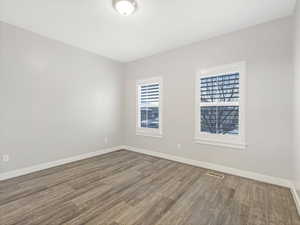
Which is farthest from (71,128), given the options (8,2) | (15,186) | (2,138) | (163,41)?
(163,41)

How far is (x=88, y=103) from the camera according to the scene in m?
3.64

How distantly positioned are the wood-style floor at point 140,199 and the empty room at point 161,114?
0.02 m

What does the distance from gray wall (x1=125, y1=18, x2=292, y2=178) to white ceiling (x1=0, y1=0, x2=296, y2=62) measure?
0.25 metres

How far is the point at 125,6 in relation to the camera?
1949 millimetres

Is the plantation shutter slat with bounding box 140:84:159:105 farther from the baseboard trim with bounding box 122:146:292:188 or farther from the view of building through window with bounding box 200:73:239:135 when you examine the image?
the baseboard trim with bounding box 122:146:292:188

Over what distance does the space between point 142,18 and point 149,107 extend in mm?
2207

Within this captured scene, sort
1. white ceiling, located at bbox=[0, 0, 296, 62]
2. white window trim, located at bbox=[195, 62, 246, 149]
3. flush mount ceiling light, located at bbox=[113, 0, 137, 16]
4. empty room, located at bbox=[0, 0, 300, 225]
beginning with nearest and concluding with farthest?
empty room, located at bbox=[0, 0, 300, 225], flush mount ceiling light, located at bbox=[113, 0, 137, 16], white ceiling, located at bbox=[0, 0, 296, 62], white window trim, located at bbox=[195, 62, 246, 149]

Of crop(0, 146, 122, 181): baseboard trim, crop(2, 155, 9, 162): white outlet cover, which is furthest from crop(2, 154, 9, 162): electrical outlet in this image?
crop(0, 146, 122, 181): baseboard trim

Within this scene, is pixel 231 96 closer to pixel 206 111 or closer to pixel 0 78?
pixel 206 111

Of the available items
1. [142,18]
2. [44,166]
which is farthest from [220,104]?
[44,166]

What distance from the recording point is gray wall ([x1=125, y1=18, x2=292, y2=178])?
224cm

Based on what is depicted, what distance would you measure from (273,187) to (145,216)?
83.2 inches

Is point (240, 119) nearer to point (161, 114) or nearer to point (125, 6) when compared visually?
point (161, 114)

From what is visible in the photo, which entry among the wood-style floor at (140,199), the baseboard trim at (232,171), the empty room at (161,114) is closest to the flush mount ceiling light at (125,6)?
the empty room at (161,114)
